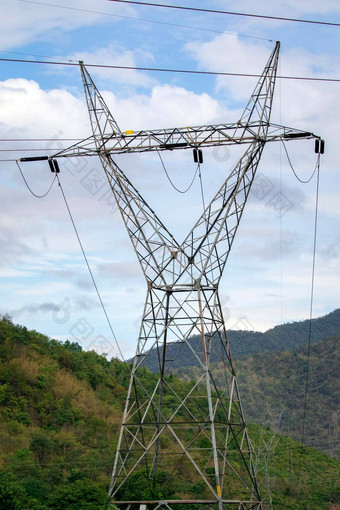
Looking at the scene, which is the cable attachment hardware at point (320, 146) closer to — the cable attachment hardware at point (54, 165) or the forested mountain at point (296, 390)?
the cable attachment hardware at point (54, 165)

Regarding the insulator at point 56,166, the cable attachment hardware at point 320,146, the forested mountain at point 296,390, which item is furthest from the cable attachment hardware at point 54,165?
the forested mountain at point 296,390

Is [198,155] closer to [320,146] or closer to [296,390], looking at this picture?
Answer: [320,146]

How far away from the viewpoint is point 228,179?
32.3 m

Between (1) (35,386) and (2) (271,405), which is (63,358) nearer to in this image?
(1) (35,386)

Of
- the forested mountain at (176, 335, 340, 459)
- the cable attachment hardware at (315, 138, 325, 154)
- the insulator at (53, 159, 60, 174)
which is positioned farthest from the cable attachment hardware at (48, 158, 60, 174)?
the forested mountain at (176, 335, 340, 459)

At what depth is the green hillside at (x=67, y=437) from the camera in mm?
44997

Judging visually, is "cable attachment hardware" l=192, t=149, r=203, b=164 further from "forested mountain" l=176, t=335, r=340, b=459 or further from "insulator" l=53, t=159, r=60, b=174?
"forested mountain" l=176, t=335, r=340, b=459

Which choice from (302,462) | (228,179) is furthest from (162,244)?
(302,462)

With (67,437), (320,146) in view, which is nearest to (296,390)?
(67,437)

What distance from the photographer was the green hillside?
45.0 m

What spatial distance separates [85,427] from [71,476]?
19.6 m

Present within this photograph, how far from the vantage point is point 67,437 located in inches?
2436

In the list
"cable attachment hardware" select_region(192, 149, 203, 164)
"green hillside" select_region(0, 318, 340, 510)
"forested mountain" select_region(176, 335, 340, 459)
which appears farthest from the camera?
"forested mountain" select_region(176, 335, 340, 459)

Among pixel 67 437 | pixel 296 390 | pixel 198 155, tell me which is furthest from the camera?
pixel 296 390
